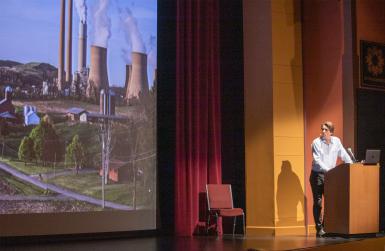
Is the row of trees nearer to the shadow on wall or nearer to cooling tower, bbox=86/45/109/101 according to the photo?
cooling tower, bbox=86/45/109/101

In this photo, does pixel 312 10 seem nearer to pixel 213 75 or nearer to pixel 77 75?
pixel 213 75

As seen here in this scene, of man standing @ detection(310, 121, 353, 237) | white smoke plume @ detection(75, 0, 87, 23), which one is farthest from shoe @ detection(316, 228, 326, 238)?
white smoke plume @ detection(75, 0, 87, 23)

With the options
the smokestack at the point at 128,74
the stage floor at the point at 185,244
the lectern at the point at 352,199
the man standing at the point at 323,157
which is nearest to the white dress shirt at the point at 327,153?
the man standing at the point at 323,157

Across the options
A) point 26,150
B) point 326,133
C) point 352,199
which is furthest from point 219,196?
point 26,150

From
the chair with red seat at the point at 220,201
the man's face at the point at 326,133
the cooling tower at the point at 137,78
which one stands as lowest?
the chair with red seat at the point at 220,201

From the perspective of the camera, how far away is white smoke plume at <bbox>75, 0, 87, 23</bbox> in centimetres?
668

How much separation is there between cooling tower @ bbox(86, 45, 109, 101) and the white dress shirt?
2617 millimetres

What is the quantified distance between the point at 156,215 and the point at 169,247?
4.67ft

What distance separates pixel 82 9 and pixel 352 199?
3.73 m

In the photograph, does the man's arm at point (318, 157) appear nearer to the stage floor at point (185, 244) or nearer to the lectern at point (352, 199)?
the lectern at point (352, 199)

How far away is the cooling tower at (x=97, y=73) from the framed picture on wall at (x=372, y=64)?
338 cm

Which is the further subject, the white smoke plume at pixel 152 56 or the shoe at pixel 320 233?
the white smoke plume at pixel 152 56

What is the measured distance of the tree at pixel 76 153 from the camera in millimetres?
6539

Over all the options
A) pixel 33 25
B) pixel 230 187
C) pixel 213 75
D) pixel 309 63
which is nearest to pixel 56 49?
pixel 33 25
